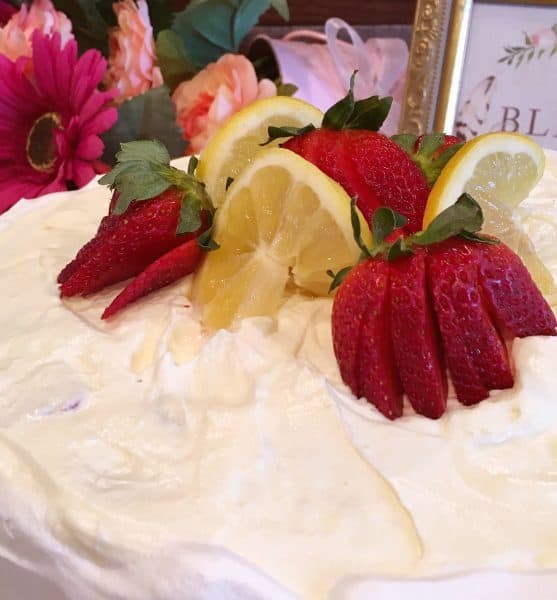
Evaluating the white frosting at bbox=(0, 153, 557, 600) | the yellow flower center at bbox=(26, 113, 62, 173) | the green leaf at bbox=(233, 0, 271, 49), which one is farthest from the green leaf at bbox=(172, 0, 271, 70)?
the white frosting at bbox=(0, 153, 557, 600)

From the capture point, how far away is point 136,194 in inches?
44.8

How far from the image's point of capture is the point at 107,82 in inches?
87.5

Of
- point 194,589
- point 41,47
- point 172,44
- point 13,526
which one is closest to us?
point 194,589

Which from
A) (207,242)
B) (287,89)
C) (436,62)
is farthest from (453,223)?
(287,89)

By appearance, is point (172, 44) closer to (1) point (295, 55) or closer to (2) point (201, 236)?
(1) point (295, 55)

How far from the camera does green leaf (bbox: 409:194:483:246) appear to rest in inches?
36.2

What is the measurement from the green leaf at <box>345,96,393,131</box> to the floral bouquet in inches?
33.9

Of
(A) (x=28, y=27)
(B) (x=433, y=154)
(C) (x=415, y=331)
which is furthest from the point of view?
(A) (x=28, y=27)

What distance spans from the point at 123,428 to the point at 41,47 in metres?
1.19

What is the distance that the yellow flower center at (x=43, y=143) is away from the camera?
1.93 m

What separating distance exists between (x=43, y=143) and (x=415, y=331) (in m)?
1.41

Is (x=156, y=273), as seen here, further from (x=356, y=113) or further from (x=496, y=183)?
(x=496, y=183)

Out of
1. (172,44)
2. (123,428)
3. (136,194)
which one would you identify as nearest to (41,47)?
(172,44)

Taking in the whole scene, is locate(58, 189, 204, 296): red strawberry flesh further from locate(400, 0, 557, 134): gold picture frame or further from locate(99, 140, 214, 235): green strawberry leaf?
locate(400, 0, 557, 134): gold picture frame
